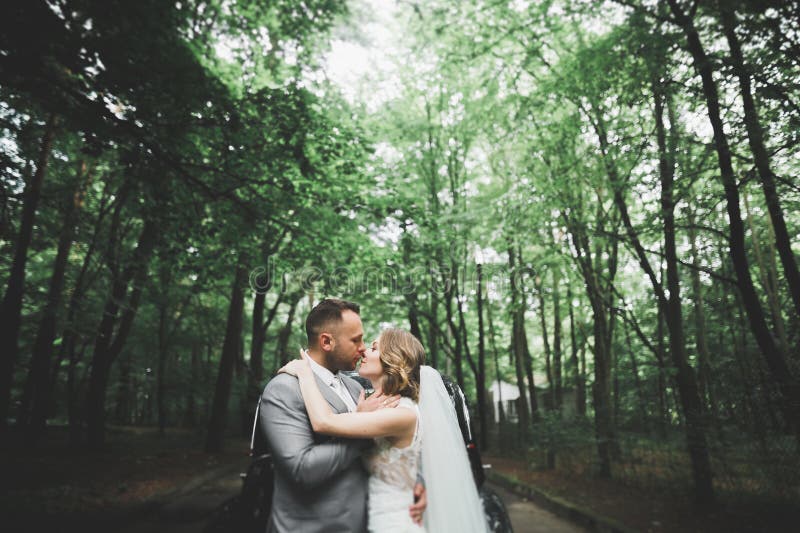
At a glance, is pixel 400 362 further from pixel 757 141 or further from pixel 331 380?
pixel 757 141

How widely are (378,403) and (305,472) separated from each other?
0.65 metres

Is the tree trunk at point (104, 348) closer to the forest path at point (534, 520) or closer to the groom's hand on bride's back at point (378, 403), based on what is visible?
the forest path at point (534, 520)

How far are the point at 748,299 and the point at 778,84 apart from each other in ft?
9.71

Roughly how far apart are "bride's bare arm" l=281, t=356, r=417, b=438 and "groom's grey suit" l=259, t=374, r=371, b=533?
56 mm

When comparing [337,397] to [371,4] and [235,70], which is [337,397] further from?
[371,4]

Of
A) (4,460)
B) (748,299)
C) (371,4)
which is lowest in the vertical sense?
(4,460)

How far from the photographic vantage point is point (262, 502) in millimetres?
3436

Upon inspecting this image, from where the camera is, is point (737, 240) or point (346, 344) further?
point (737, 240)

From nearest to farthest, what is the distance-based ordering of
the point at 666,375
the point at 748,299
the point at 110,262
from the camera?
1. the point at 748,299
2. the point at 666,375
3. the point at 110,262

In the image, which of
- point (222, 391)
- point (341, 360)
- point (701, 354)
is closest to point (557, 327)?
point (701, 354)

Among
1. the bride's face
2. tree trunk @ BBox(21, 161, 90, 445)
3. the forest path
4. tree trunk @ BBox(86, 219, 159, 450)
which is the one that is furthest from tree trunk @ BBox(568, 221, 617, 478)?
tree trunk @ BBox(21, 161, 90, 445)

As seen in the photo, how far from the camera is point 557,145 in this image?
11156 mm

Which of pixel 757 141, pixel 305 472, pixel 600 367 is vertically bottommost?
pixel 305 472

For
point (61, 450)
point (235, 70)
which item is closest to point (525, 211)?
point (235, 70)
